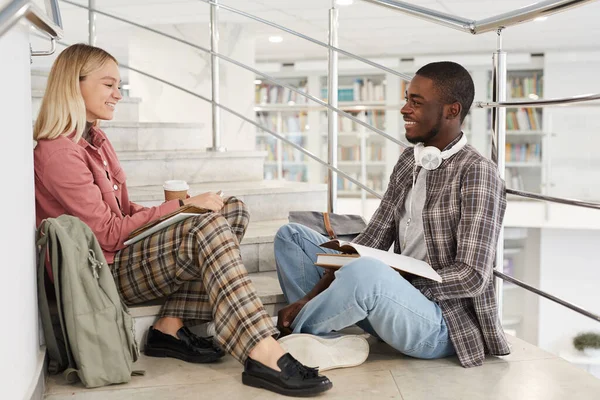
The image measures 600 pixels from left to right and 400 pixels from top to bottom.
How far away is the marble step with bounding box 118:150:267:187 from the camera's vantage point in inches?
118

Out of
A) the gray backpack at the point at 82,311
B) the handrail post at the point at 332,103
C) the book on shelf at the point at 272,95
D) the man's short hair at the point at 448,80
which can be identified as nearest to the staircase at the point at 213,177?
the handrail post at the point at 332,103

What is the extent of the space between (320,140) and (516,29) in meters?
3.24

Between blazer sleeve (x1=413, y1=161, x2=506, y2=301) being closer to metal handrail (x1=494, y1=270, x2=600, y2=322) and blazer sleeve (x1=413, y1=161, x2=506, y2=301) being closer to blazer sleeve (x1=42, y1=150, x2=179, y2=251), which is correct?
metal handrail (x1=494, y1=270, x2=600, y2=322)

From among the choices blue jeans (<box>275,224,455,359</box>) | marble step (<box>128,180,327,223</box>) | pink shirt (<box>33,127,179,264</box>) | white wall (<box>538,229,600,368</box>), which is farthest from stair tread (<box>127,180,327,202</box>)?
white wall (<box>538,229,600,368</box>)

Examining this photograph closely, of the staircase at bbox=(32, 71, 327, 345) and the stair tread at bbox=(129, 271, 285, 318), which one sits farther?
the staircase at bbox=(32, 71, 327, 345)

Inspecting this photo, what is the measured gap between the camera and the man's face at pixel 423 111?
194 cm

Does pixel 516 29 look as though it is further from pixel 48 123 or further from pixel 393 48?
pixel 48 123

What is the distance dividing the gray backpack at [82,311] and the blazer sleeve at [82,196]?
0.34 feet

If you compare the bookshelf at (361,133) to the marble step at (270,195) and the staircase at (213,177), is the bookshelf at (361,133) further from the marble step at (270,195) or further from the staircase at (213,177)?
the marble step at (270,195)

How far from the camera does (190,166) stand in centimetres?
316

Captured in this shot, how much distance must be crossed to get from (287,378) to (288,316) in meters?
0.29

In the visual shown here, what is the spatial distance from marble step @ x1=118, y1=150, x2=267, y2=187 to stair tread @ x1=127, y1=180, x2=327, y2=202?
0.18ft

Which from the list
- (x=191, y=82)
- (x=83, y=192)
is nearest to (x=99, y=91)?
(x=83, y=192)

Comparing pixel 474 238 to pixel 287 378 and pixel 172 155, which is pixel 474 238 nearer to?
pixel 287 378
